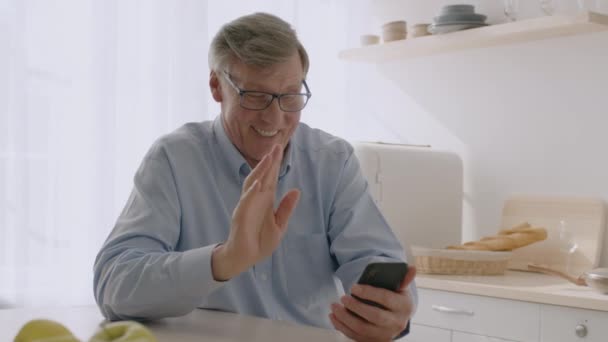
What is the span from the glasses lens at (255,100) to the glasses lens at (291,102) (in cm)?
3

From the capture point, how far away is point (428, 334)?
2877mm

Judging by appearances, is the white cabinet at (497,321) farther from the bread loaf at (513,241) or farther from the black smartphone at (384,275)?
the black smartphone at (384,275)

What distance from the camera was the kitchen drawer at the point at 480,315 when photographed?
2578 millimetres

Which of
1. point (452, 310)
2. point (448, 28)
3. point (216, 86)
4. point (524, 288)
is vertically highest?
point (448, 28)

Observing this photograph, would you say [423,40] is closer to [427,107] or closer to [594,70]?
[427,107]

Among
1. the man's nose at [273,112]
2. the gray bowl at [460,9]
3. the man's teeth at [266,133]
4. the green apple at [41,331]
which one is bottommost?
the green apple at [41,331]

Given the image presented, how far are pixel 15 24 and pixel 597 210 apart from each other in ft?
7.20

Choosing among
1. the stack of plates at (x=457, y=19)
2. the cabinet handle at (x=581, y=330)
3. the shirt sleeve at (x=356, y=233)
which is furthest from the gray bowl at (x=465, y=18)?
the shirt sleeve at (x=356, y=233)

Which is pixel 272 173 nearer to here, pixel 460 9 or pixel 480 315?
pixel 480 315

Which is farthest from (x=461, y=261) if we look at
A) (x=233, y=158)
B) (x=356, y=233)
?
(x=233, y=158)

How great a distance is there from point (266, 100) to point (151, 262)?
49 centimetres

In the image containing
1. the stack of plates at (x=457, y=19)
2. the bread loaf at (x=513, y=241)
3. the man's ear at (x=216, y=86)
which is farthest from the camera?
the stack of plates at (x=457, y=19)

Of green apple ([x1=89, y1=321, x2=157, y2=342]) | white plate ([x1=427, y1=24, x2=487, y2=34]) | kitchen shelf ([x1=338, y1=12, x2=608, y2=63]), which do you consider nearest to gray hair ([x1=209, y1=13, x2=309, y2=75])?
green apple ([x1=89, y1=321, x2=157, y2=342])

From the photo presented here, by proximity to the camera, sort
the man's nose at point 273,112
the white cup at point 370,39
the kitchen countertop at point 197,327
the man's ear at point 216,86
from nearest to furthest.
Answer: the kitchen countertop at point 197,327
the man's nose at point 273,112
the man's ear at point 216,86
the white cup at point 370,39
